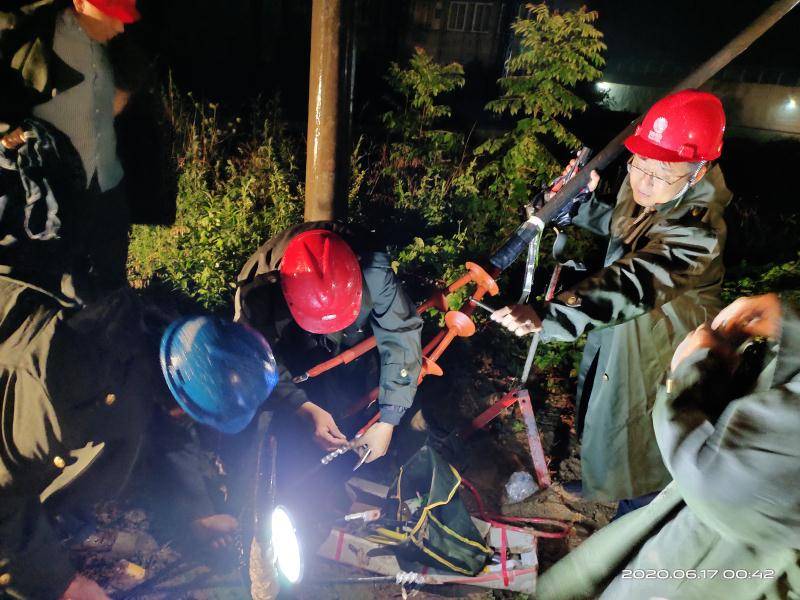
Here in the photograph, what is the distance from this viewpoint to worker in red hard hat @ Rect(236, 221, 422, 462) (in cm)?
262

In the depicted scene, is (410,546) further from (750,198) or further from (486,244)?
(750,198)

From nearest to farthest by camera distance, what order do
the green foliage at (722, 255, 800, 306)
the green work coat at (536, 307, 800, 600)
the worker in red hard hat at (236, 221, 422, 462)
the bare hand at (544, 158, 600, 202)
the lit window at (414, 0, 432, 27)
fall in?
the green work coat at (536, 307, 800, 600)
the worker in red hard hat at (236, 221, 422, 462)
the bare hand at (544, 158, 600, 202)
the green foliage at (722, 255, 800, 306)
the lit window at (414, 0, 432, 27)

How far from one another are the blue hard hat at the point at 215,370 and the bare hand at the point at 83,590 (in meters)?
1.56

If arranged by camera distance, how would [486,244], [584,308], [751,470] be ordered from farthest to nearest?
[486,244] < [584,308] < [751,470]

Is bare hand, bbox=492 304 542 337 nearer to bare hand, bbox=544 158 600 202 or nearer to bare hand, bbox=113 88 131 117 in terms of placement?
bare hand, bbox=544 158 600 202

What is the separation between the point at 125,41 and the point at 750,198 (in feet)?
37.5

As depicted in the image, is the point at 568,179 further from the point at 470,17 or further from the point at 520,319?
the point at 470,17

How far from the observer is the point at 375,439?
10.3ft

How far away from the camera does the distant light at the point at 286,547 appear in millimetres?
2641

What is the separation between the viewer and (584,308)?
2205 mm

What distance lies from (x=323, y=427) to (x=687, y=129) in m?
2.85

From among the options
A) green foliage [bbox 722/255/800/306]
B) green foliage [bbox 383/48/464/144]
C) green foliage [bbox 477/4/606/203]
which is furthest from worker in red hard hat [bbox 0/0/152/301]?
green foliage [bbox 722/255/800/306]

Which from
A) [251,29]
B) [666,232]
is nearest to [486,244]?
[666,232]

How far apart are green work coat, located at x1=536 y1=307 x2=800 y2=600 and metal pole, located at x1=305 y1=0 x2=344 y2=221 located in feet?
9.12
